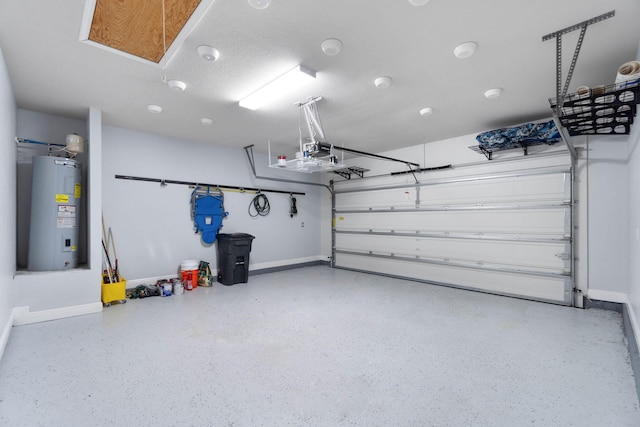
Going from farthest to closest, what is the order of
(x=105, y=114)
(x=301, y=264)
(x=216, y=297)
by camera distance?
(x=301, y=264) < (x=216, y=297) < (x=105, y=114)

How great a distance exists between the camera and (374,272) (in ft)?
20.8

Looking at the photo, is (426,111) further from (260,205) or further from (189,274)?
(189,274)

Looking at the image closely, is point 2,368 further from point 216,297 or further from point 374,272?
point 374,272

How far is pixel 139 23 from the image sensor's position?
2164mm

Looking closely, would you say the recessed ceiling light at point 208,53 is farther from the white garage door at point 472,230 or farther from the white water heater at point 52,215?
the white garage door at point 472,230

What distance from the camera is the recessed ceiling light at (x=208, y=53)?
2.44m

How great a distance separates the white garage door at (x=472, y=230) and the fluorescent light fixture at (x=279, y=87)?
11.4 feet

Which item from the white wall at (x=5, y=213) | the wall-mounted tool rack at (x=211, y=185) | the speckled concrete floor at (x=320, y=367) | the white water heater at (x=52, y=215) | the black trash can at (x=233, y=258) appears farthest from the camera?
the black trash can at (x=233, y=258)

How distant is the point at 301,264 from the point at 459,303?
385 cm

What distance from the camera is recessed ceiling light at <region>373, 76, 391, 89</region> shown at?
3031mm

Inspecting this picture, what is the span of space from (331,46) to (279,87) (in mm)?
931

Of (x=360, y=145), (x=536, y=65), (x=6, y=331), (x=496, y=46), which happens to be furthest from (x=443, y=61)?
(x=6, y=331)

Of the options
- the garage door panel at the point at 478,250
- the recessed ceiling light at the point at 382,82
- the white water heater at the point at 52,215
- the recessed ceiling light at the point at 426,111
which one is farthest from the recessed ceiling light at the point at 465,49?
the white water heater at the point at 52,215

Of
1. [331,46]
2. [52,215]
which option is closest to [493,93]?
[331,46]
